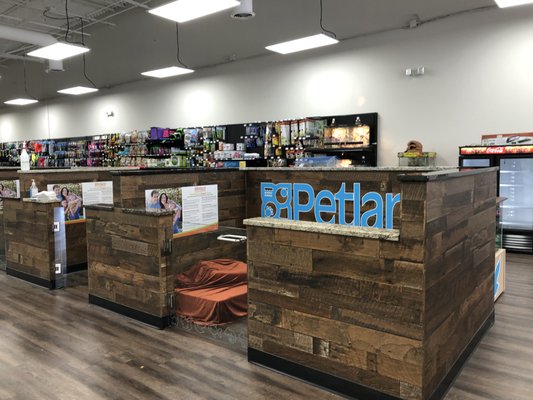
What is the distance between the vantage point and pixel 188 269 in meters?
4.28

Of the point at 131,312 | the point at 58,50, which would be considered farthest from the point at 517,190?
the point at 58,50

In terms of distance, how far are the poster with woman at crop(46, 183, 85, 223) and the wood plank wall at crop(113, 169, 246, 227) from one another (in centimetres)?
194

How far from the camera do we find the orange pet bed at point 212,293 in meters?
3.79

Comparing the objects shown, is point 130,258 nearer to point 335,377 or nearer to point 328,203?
point 328,203

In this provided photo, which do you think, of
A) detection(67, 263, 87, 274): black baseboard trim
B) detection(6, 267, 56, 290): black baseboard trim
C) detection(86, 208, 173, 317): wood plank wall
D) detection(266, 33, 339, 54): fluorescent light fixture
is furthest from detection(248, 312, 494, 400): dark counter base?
detection(266, 33, 339, 54): fluorescent light fixture

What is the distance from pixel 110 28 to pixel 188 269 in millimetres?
→ 9278

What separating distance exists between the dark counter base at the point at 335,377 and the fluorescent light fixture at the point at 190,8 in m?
3.52

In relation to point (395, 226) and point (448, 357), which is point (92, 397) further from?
point (395, 226)

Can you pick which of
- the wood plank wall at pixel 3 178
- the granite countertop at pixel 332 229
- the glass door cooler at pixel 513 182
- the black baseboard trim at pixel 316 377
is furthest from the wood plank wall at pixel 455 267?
the wood plank wall at pixel 3 178

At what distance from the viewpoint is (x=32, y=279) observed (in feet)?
17.6

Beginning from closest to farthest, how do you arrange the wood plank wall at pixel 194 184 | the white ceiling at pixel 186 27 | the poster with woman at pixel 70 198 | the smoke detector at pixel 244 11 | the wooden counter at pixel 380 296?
1. the wooden counter at pixel 380 296
2. the wood plank wall at pixel 194 184
3. the poster with woman at pixel 70 198
4. the smoke detector at pixel 244 11
5. the white ceiling at pixel 186 27

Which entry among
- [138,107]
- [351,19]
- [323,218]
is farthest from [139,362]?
[138,107]

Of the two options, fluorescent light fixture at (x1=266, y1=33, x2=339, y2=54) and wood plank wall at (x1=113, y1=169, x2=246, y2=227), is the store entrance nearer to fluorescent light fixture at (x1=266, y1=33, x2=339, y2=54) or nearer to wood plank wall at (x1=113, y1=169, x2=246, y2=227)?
wood plank wall at (x1=113, y1=169, x2=246, y2=227)

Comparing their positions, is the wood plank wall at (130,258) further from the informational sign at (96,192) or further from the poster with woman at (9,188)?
the poster with woman at (9,188)
